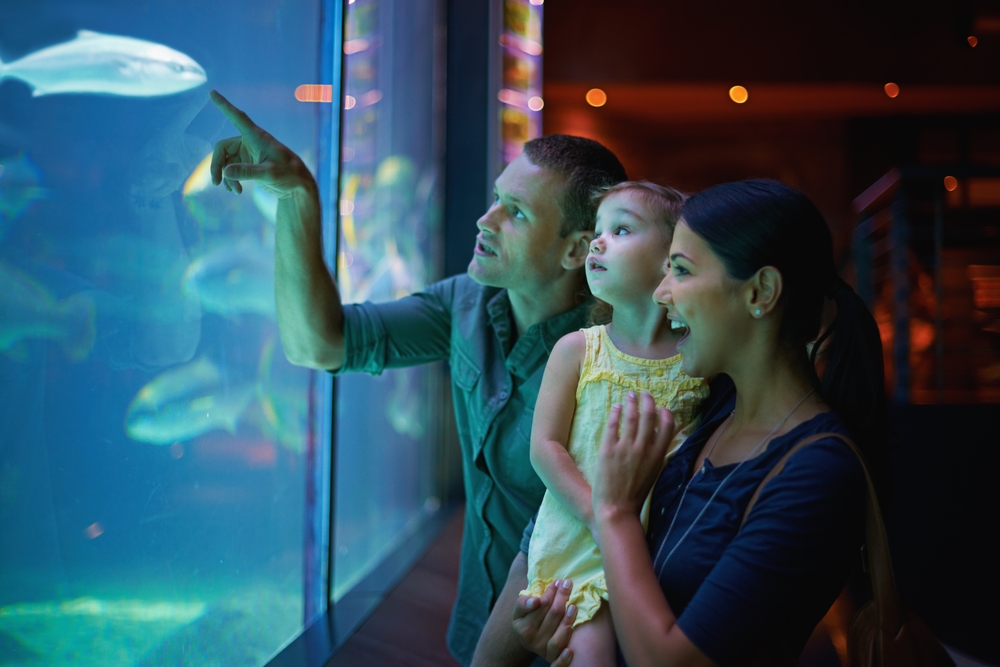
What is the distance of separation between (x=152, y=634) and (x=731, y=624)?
0.94 meters

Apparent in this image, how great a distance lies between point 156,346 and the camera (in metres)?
1.31

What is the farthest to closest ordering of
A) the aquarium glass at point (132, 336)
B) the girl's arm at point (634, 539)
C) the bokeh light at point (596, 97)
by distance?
the bokeh light at point (596, 97) < the aquarium glass at point (132, 336) < the girl's arm at point (634, 539)

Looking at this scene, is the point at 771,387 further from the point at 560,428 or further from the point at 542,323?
the point at 542,323

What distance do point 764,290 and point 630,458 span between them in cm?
28

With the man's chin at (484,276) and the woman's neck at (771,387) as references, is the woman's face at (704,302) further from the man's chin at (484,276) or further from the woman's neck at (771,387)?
the man's chin at (484,276)

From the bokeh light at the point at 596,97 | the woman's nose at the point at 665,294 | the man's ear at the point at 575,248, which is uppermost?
the bokeh light at the point at 596,97

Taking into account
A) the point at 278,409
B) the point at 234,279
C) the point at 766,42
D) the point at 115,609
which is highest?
the point at 766,42

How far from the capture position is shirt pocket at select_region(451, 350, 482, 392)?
1662 mm

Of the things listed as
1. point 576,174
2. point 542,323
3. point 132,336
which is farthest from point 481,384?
point 132,336

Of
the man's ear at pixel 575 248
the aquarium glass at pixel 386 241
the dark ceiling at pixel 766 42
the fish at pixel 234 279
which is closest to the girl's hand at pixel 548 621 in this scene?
the man's ear at pixel 575 248

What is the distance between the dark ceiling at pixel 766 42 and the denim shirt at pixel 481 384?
17.5 ft

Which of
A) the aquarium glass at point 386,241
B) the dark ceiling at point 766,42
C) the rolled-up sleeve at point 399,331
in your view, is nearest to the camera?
the rolled-up sleeve at point 399,331

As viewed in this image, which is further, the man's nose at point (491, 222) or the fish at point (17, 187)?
the man's nose at point (491, 222)

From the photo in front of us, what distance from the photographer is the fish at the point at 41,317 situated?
38.7 inches
